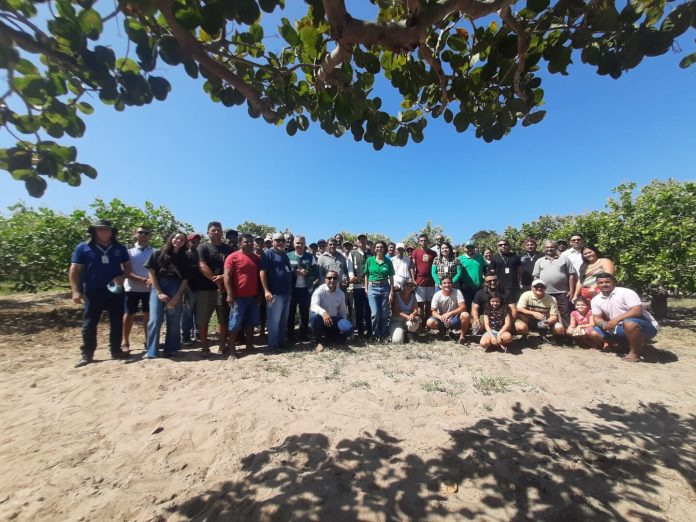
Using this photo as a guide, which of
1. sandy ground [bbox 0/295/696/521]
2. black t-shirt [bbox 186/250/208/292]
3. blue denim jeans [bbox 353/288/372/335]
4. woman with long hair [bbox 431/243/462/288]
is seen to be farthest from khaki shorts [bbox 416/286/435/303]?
black t-shirt [bbox 186/250/208/292]

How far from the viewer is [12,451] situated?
8.59 ft

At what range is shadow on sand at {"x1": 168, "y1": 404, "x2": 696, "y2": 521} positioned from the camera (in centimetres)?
204

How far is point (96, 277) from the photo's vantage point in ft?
15.1

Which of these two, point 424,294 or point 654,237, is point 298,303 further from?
point 654,237

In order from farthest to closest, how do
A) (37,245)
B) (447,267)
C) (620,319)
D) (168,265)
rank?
1. (37,245)
2. (447,267)
3. (620,319)
4. (168,265)

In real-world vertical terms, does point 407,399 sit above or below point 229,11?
below

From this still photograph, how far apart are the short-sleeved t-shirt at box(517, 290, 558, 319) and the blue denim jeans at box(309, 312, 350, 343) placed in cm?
379

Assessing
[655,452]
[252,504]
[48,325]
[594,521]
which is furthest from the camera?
[48,325]

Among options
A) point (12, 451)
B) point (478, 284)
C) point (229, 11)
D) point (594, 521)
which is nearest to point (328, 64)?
point (229, 11)

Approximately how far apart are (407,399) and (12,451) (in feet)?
12.3

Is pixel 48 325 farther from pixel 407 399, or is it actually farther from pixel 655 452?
pixel 655 452

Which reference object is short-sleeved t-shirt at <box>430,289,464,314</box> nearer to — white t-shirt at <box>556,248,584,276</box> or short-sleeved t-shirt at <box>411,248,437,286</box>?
short-sleeved t-shirt at <box>411,248,437,286</box>

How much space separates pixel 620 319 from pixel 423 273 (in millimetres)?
3461

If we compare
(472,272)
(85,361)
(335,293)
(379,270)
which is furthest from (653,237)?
(85,361)
